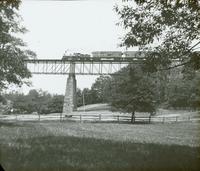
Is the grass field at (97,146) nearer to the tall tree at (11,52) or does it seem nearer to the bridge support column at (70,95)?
the bridge support column at (70,95)

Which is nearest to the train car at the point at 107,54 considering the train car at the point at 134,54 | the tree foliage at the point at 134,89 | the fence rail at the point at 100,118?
the train car at the point at 134,54

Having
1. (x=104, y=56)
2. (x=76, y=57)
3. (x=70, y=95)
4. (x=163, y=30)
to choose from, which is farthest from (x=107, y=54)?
(x=163, y=30)

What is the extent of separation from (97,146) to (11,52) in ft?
10.6

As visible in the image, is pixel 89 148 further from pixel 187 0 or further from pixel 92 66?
pixel 187 0

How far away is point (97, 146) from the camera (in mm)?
7934

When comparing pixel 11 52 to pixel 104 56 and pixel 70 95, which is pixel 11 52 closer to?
pixel 70 95

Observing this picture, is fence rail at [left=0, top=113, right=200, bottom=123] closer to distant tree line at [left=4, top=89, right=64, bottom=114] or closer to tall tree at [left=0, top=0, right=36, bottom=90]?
distant tree line at [left=4, top=89, right=64, bottom=114]

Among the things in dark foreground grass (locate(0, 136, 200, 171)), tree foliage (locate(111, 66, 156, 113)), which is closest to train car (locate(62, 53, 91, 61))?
tree foliage (locate(111, 66, 156, 113))

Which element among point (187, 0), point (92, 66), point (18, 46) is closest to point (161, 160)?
point (92, 66)

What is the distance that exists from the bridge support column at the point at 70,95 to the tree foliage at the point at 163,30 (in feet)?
4.27

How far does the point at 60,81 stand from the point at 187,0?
10.2 ft

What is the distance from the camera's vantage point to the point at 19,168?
23.9 feet

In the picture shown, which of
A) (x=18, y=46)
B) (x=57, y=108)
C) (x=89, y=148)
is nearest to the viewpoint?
(x=89, y=148)

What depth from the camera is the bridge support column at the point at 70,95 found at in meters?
8.09
